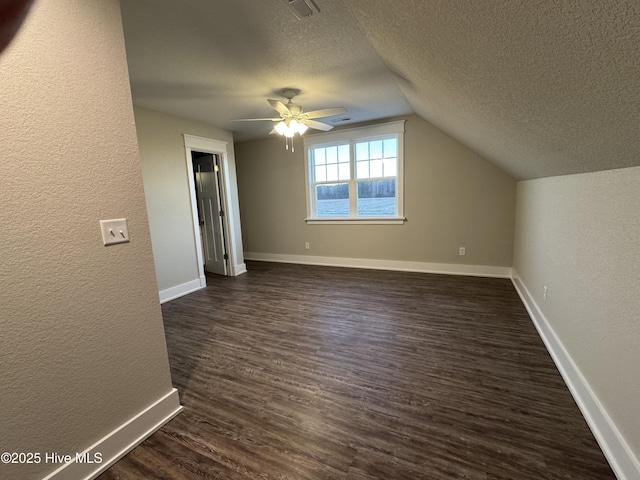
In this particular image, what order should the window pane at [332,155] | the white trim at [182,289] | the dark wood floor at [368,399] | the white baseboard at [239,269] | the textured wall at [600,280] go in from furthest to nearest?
the window pane at [332,155] → the white baseboard at [239,269] → the white trim at [182,289] → the dark wood floor at [368,399] → the textured wall at [600,280]

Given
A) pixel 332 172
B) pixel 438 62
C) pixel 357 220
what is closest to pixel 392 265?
pixel 357 220

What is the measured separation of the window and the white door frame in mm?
1405

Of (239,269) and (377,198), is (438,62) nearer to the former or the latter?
(377,198)

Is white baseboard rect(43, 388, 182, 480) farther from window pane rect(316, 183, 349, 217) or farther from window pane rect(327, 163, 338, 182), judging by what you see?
window pane rect(327, 163, 338, 182)

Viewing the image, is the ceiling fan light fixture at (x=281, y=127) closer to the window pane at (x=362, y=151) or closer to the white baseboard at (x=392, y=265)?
the window pane at (x=362, y=151)

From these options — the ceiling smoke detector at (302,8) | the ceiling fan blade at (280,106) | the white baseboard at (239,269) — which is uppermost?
the ceiling smoke detector at (302,8)

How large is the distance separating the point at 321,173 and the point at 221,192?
174cm

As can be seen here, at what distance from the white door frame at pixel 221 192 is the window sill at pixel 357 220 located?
1403mm

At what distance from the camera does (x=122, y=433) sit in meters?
1.36

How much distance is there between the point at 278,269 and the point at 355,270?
53.9 inches

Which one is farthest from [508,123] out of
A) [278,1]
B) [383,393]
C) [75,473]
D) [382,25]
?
[75,473]

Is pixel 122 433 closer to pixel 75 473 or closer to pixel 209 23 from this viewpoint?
pixel 75 473

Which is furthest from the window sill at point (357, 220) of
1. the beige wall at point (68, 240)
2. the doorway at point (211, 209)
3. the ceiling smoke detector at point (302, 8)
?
the beige wall at point (68, 240)

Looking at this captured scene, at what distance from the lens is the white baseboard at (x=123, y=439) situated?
119 cm
